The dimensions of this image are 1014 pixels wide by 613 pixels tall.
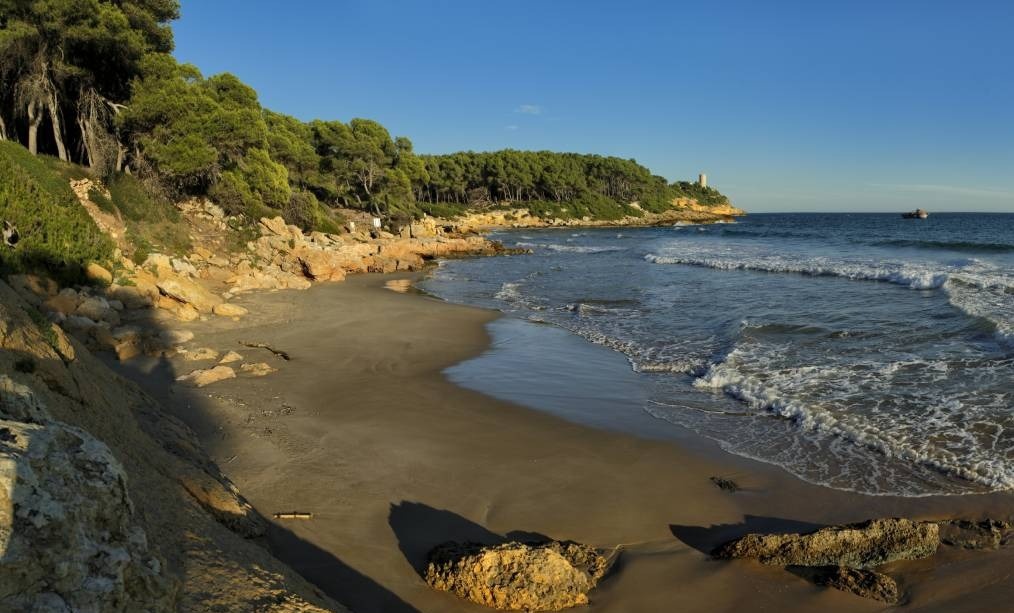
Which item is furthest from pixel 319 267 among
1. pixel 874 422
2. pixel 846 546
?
pixel 846 546

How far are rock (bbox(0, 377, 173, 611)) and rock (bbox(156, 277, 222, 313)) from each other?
12.5 meters

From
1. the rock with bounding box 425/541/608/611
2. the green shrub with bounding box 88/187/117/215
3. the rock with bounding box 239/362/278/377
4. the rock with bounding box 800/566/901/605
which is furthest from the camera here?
the green shrub with bounding box 88/187/117/215

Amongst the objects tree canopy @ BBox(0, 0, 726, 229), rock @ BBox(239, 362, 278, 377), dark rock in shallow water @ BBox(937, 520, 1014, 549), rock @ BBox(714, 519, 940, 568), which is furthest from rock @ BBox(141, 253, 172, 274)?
dark rock in shallow water @ BBox(937, 520, 1014, 549)

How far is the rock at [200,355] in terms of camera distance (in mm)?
10289

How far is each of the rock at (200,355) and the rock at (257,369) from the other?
0.69m

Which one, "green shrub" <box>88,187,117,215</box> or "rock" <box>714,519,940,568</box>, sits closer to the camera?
"rock" <box>714,519,940,568</box>

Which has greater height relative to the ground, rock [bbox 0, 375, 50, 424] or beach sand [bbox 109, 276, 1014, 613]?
rock [bbox 0, 375, 50, 424]

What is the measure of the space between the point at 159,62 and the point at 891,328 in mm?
25778

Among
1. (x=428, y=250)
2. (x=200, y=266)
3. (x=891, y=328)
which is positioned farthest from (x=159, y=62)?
(x=891, y=328)

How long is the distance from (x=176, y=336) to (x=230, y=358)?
6.20 ft

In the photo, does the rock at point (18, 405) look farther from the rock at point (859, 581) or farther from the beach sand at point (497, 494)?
the rock at point (859, 581)

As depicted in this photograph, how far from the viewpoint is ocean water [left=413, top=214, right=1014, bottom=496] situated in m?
7.33

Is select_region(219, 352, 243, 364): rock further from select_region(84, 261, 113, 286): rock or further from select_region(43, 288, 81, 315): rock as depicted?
→ select_region(84, 261, 113, 286): rock

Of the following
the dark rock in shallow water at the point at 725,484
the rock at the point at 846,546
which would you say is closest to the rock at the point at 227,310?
the dark rock in shallow water at the point at 725,484
